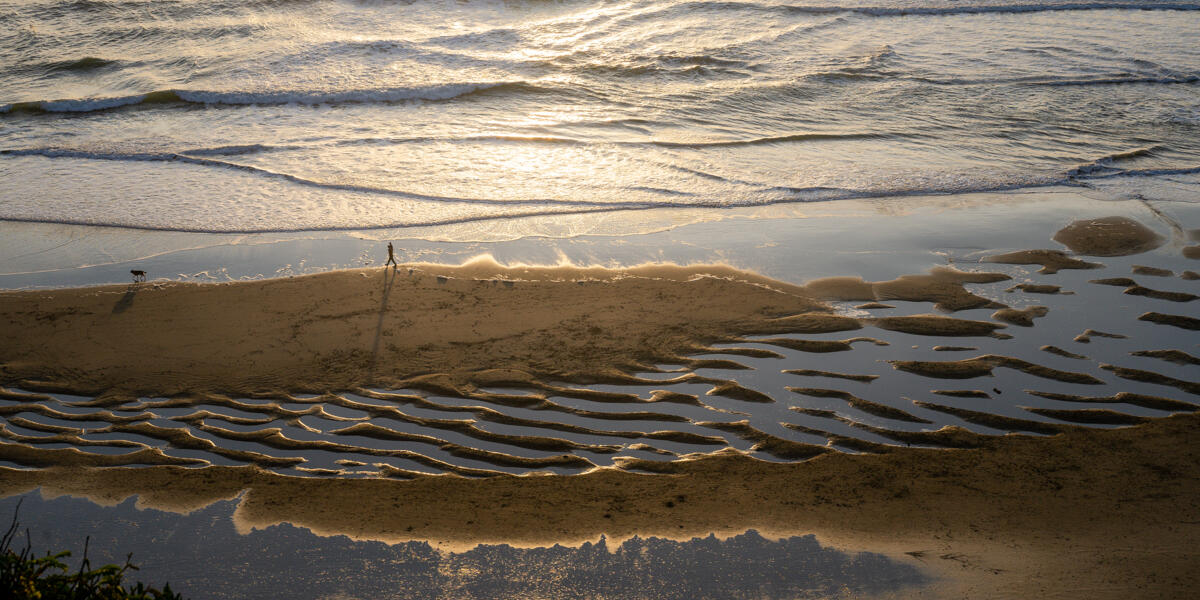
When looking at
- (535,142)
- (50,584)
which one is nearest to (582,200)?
(535,142)

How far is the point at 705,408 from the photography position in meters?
4.95

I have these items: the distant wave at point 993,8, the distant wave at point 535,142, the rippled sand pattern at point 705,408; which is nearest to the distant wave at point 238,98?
the distant wave at point 535,142

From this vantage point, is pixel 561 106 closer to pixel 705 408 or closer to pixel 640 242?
pixel 640 242

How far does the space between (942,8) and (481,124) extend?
43.0ft

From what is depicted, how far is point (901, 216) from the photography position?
8.06 metres

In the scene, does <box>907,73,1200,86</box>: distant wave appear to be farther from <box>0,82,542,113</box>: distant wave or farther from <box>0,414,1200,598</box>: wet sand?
<box>0,414,1200,598</box>: wet sand

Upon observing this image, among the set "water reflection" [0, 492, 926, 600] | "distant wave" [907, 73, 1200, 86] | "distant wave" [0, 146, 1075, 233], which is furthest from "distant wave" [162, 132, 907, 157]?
"water reflection" [0, 492, 926, 600]

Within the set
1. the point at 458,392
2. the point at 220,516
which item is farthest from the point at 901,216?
the point at 220,516

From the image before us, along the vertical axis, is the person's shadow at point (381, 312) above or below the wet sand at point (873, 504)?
above

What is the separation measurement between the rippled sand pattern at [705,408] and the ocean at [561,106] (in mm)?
3145

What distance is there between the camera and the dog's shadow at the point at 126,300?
6.17 m

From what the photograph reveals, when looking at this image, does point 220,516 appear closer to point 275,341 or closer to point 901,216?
point 275,341

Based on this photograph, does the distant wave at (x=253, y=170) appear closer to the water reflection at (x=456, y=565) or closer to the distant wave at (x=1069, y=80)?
the water reflection at (x=456, y=565)

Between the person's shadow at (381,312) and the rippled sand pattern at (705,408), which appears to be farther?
the person's shadow at (381,312)
